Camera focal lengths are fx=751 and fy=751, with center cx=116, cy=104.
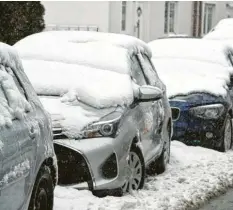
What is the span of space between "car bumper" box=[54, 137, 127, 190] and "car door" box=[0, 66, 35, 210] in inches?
59.5

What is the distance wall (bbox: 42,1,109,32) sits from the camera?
1006 inches

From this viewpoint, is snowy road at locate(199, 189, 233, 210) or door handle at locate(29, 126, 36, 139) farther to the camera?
snowy road at locate(199, 189, 233, 210)

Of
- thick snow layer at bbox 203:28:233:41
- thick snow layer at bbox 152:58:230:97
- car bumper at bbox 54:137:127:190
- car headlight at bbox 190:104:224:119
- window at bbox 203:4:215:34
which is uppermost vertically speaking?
car bumper at bbox 54:137:127:190

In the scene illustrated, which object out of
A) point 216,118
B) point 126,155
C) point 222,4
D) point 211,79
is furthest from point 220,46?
point 222,4

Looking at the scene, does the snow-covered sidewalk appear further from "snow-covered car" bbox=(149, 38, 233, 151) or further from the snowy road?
"snow-covered car" bbox=(149, 38, 233, 151)

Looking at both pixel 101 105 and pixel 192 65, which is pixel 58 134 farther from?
pixel 192 65

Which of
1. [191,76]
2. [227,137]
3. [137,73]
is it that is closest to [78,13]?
[191,76]

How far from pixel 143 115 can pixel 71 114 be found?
1260 millimetres

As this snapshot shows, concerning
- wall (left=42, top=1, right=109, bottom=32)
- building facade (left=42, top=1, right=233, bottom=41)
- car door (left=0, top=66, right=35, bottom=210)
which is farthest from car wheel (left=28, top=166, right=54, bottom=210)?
wall (left=42, top=1, right=109, bottom=32)

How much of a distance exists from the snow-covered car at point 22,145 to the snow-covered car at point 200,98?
5.40 meters

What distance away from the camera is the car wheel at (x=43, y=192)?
18.1 feet

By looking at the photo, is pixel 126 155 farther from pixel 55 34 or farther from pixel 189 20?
pixel 189 20

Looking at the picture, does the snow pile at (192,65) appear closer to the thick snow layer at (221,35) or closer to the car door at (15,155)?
the car door at (15,155)

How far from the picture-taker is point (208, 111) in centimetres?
1134
